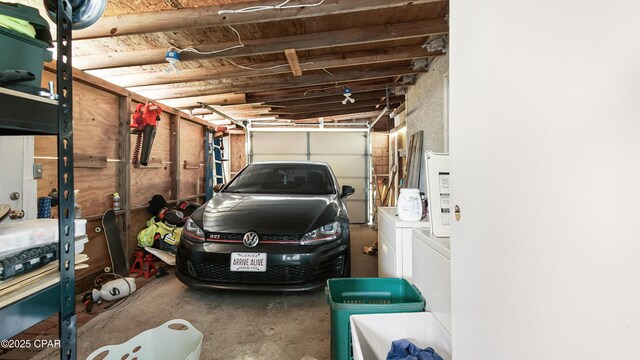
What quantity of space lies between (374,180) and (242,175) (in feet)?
13.3

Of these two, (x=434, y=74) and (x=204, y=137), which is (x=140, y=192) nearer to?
(x=204, y=137)

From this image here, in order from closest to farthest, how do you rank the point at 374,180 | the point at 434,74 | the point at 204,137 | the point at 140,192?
the point at 434,74, the point at 140,192, the point at 204,137, the point at 374,180

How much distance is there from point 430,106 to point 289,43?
6.21 feet

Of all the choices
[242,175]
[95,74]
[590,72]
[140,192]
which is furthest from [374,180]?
[590,72]

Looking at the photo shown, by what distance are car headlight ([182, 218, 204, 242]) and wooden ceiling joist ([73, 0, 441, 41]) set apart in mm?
1561

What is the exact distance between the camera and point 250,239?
2221 mm

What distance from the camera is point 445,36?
112 inches

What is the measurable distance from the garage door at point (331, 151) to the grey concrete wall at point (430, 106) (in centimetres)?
227

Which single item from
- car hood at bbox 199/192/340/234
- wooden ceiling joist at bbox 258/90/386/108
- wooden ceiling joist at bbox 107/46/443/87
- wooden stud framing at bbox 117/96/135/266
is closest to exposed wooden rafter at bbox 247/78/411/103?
wooden ceiling joist at bbox 258/90/386/108

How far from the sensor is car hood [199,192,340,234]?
7.52ft

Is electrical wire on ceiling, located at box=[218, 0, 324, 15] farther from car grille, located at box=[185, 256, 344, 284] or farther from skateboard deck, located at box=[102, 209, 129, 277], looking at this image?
skateboard deck, located at box=[102, 209, 129, 277]

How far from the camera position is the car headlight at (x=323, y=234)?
7.42 feet

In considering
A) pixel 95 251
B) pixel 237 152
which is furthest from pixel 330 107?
pixel 95 251

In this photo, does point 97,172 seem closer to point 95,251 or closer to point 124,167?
point 124,167
